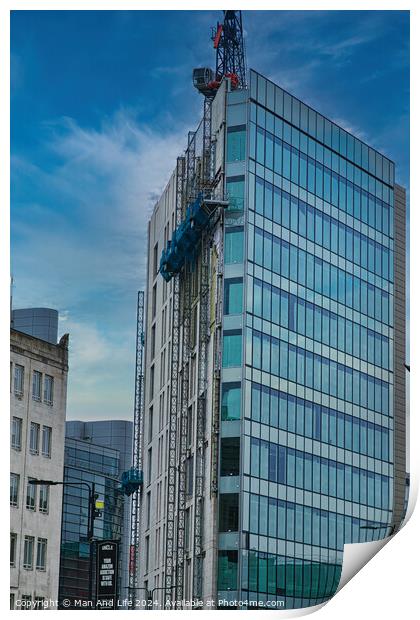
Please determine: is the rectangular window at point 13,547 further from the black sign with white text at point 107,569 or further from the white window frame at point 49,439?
the black sign with white text at point 107,569

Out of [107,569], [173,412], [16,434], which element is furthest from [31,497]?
[173,412]

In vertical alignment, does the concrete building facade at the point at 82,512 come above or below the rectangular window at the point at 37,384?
below

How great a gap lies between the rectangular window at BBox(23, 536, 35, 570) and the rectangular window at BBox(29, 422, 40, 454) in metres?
4.04

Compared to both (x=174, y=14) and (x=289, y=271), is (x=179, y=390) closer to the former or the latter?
(x=289, y=271)

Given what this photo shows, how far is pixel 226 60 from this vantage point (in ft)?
233

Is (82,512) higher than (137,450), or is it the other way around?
(137,450)

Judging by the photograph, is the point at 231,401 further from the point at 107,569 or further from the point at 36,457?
the point at 107,569

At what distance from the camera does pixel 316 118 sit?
73562 mm

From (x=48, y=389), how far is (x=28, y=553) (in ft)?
25.1

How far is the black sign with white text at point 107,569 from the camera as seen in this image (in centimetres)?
5047

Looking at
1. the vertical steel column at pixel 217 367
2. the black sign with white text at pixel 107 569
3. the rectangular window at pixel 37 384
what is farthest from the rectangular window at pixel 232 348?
the black sign with white text at pixel 107 569

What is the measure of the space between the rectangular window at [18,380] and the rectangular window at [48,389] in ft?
4.33
